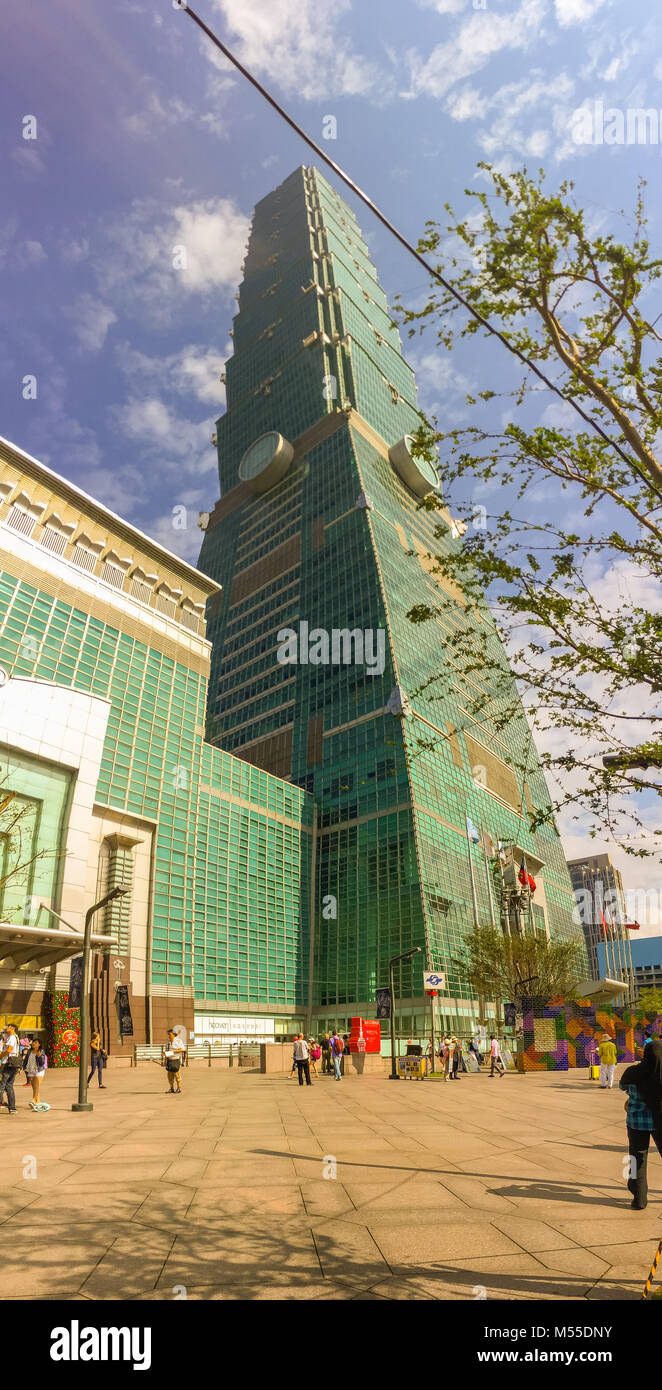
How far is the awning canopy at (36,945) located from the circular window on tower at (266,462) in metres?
76.6

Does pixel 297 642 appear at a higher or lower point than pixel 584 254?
higher

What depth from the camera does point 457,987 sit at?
6438 cm

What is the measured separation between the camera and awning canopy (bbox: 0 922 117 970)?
37156 millimetres

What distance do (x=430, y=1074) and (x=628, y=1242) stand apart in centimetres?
3188

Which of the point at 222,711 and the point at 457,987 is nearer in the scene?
the point at 457,987

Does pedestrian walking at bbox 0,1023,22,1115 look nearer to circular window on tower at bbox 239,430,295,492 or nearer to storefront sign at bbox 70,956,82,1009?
storefront sign at bbox 70,956,82,1009

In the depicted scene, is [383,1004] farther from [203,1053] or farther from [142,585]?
[142,585]

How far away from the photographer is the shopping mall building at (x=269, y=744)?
46125mm

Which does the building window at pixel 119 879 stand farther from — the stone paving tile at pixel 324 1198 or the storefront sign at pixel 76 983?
the stone paving tile at pixel 324 1198
